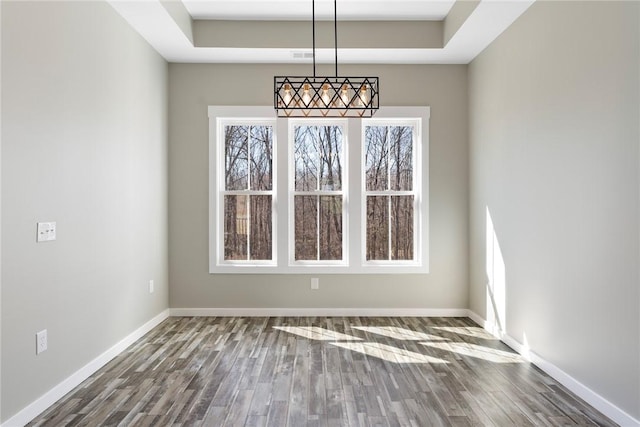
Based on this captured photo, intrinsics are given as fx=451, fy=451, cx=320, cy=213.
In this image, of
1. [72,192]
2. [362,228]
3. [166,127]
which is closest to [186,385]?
[72,192]

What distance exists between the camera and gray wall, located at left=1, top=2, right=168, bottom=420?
2473mm

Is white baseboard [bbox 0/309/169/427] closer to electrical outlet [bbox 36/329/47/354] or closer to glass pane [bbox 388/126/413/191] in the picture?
electrical outlet [bbox 36/329/47/354]

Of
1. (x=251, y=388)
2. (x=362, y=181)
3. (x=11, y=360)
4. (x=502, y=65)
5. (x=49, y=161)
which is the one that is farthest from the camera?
(x=362, y=181)

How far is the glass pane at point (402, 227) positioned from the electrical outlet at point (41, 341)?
11.4ft

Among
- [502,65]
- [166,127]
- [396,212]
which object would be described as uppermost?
[502,65]

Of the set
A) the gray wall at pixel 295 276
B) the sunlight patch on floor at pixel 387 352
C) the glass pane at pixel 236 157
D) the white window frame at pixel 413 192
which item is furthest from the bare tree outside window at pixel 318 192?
the sunlight patch on floor at pixel 387 352

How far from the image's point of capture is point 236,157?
16.9ft

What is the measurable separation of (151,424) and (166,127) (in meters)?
3.32

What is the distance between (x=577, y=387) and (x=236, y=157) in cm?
387

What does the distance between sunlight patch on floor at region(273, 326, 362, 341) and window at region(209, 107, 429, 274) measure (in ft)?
2.62

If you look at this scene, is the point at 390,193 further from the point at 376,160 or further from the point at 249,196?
the point at 249,196

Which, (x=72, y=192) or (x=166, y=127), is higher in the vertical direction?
(x=166, y=127)

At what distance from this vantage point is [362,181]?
5055 millimetres

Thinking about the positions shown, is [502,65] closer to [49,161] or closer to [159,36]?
[159,36]
